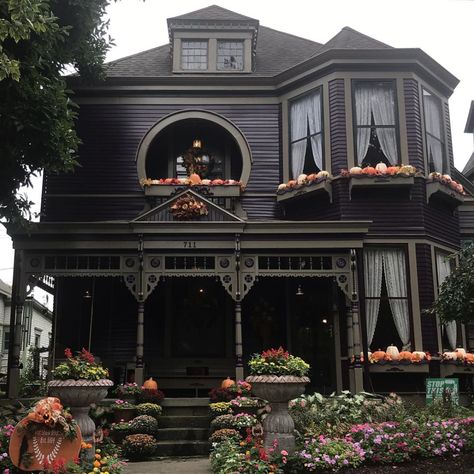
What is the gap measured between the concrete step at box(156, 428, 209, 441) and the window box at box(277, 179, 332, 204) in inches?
273

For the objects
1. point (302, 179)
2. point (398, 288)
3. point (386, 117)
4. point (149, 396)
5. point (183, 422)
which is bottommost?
point (183, 422)

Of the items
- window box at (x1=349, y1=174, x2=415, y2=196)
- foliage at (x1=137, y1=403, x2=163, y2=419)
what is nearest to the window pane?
window box at (x1=349, y1=174, x2=415, y2=196)

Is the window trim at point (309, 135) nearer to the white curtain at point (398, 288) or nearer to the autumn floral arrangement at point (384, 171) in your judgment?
the autumn floral arrangement at point (384, 171)

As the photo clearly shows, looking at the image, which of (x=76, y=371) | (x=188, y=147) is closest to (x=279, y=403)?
(x=76, y=371)

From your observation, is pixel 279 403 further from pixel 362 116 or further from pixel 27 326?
pixel 27 326

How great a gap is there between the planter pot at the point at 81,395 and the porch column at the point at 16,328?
5.15m

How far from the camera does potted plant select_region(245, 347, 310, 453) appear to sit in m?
8.05

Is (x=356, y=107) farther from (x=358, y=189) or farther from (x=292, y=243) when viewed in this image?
(x=292, y=243)

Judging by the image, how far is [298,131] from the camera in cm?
1666

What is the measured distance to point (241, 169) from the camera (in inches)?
696

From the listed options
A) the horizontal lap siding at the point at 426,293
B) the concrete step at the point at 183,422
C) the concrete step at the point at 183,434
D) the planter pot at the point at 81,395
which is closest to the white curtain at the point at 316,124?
the horizontal lap siding at the point at 426,293

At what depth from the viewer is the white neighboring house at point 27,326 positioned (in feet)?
80.3

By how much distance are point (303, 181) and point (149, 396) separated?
693 centimetres

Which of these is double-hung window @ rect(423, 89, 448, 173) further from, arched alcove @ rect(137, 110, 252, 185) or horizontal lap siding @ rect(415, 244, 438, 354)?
arched alcove @ rect(137, 110, 252, 185)
